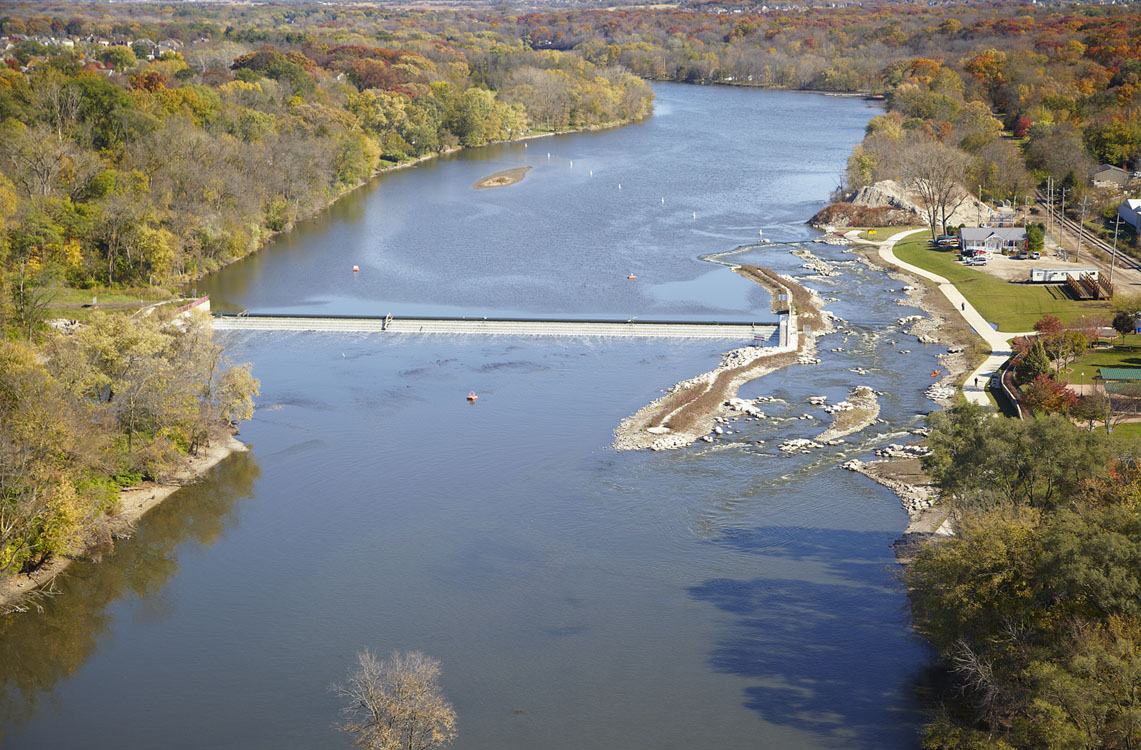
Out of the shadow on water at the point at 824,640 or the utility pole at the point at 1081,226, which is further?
the utility pole at the point at 1081,226

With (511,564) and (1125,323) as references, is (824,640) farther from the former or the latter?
(1125,323)

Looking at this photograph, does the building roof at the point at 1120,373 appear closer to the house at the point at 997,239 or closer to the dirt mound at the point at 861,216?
the house at the point at 997,239

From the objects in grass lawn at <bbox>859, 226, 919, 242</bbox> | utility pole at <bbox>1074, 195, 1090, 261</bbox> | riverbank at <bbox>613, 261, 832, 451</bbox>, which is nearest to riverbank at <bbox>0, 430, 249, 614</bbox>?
riverbank at <bbox>613, 261, 832, 451</bbox>

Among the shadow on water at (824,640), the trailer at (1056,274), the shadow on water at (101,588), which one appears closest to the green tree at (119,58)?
the shadow on water at (101,588)

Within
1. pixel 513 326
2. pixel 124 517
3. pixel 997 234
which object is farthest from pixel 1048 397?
pixel 124 517

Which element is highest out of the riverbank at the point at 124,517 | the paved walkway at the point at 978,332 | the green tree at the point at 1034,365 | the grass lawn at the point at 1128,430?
the green tree at the point at 1034,365

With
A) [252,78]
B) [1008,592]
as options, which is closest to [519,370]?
[1008,592]
